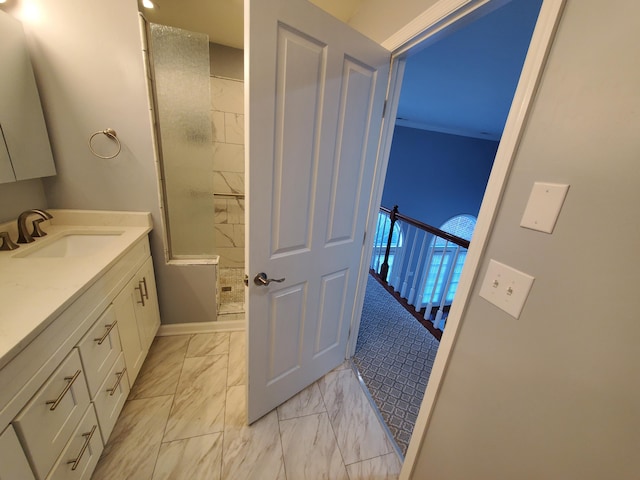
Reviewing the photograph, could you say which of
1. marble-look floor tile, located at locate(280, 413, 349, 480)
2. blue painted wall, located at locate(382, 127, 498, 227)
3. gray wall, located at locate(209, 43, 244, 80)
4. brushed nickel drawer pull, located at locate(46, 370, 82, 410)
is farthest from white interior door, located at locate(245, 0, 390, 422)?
blue painted wall, located at locate(382, 127, 498, 227)

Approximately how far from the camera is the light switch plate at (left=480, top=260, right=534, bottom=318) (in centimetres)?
64

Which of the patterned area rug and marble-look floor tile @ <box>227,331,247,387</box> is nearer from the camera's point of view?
the patterned area rug

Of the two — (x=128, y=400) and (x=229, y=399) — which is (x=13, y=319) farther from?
(x=229, y=399)

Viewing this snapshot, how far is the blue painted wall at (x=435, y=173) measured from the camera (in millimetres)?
4609

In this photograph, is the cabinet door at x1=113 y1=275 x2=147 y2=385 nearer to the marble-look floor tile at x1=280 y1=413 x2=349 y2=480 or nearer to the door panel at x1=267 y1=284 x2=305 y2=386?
the door panel at x1=267 y1=284 x2=305 y2=386

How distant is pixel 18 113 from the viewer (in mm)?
1146

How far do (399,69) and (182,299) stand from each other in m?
2.13

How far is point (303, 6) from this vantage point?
34.5 inches

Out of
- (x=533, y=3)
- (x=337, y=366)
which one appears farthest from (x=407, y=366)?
(x=533, y=3)

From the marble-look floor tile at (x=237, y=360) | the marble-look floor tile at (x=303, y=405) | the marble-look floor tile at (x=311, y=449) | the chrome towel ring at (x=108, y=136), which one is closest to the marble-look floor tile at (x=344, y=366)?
the marble-look floor tile at (x=303, y=405)

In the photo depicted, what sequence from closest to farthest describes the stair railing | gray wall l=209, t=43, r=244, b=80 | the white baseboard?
the white baseboard
the stair railing
gray wall l=209, t=43, r=244, b=80

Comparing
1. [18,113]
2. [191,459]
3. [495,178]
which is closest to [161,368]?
[191,459]

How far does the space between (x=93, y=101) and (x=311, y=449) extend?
2.32 m

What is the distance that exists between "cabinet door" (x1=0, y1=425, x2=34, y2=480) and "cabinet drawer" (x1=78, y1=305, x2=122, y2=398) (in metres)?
0.30
